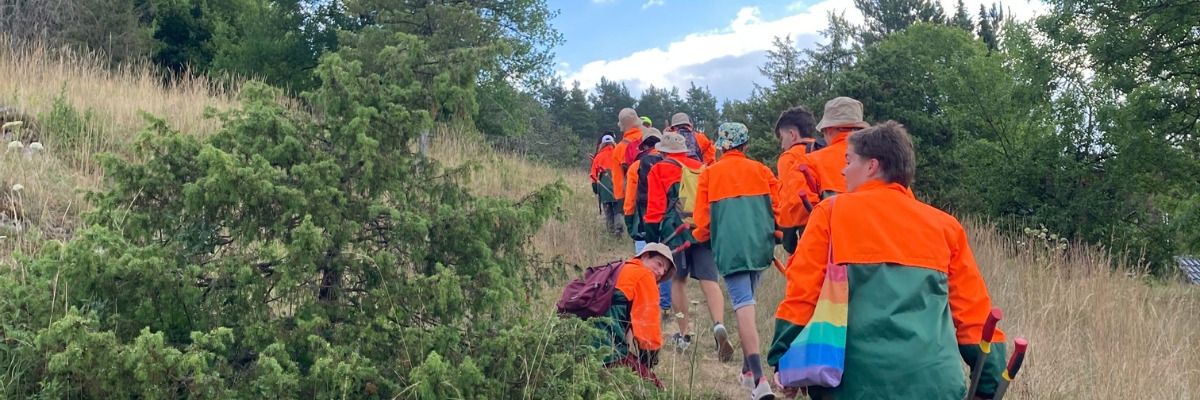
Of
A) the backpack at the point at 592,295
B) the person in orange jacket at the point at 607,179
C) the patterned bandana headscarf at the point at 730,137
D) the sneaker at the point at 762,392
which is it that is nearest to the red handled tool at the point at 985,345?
the sneaker at the point at 762,392

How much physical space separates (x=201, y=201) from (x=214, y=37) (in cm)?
2836

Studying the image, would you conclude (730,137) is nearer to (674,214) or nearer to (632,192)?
(674,214)

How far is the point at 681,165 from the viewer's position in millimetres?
5770

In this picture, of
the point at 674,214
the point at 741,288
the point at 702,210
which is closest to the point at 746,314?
the point at 741,288

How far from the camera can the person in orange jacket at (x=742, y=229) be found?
4574 millimetres

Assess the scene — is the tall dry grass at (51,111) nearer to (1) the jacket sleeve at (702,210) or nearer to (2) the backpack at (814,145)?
(1) the jacket sleeve at (702,210)

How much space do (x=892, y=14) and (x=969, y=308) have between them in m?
55.4

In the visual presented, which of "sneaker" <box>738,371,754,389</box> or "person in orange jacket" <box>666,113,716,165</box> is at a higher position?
"person in orange jacket" <box>666,113,716,165</box>

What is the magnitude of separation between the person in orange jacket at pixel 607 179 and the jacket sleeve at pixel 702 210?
17.1ft

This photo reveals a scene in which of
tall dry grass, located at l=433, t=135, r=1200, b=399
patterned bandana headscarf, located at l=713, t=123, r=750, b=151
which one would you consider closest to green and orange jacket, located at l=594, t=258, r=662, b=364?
tall dry grass, located at l=433, t=135, r=1200, b=399

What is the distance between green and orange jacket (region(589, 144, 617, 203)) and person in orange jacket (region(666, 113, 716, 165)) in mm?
1915

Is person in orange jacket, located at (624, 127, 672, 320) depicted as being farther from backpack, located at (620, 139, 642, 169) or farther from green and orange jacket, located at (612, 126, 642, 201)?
green and orange jacket, located at (612, 126, 642, 201)

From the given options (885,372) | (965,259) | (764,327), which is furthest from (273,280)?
(764,327)

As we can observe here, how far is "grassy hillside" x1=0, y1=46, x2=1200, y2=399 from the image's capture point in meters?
4.68
